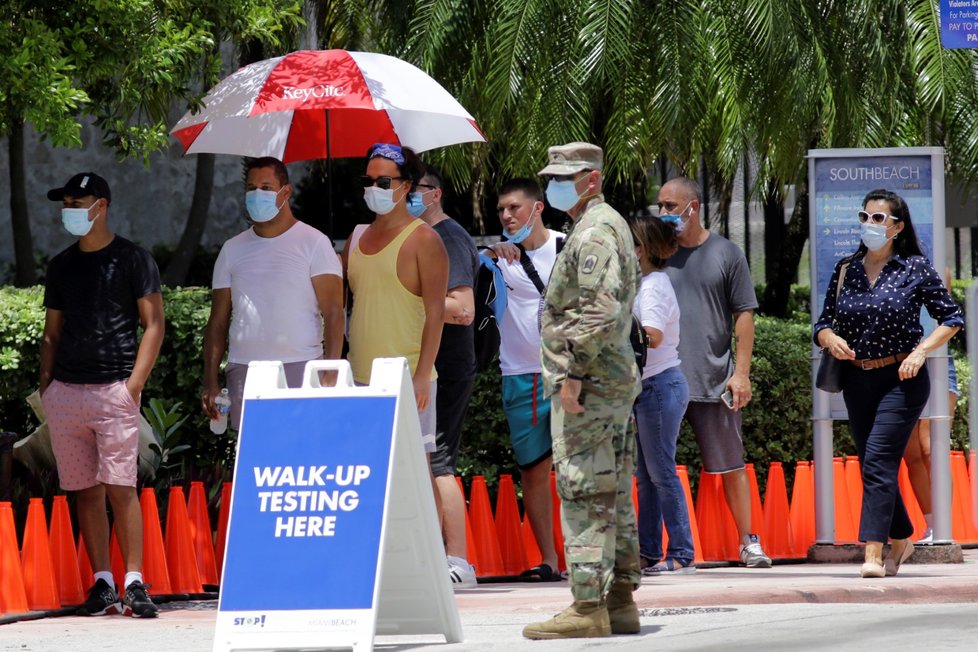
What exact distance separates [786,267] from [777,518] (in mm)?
8327

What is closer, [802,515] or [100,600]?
[100,600]

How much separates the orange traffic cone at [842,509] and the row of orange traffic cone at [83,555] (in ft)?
12.4

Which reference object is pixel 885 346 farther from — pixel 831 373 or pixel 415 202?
pixel 415 202

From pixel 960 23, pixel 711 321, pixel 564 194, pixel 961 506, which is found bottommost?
pixel 961 506

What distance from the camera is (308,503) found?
21.2 ft

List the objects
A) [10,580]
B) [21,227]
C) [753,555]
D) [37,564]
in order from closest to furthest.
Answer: [10,580]
[37,564]
[753,555]
[21,227]

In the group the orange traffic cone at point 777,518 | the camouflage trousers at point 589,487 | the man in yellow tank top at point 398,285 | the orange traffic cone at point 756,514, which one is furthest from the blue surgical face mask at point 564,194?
the orange traffic cone at point 777,518

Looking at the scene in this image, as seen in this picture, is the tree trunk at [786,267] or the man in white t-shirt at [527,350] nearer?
the man in white t-shirt at [527,350]

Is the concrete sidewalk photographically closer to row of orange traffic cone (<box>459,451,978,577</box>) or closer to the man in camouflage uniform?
the man in camouflage uniform

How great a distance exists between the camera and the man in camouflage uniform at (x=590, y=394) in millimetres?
6676

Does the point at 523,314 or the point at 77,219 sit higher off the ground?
the point at 77,219

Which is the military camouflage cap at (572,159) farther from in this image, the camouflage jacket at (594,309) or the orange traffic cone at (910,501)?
the orange traffic cone at (910,501)

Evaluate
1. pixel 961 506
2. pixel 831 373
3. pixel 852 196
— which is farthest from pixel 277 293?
pixel 961 506

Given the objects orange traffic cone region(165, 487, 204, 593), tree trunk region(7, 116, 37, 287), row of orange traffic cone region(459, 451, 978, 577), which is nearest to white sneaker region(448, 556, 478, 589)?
row of orange traffic cone region(459, 451, 978, 577)
